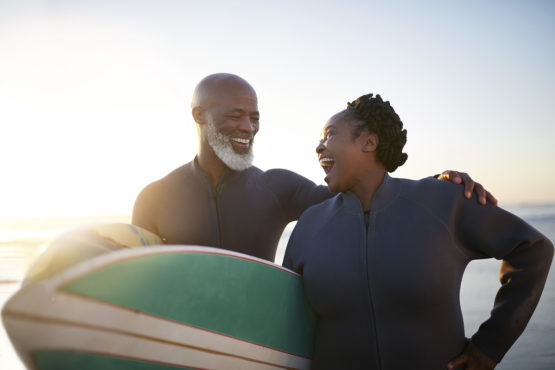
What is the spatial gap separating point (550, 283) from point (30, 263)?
8.08 m

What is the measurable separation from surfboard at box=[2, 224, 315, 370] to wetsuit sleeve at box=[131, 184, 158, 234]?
562mm

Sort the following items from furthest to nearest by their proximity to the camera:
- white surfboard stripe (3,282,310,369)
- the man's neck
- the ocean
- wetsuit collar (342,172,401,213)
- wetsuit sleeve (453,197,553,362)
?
the ocean
the man's neck
wetsuit collar (342,172,401,213)
wetsuit sleeve (453,197,553,362)
white surfboard stripe (3,282,310,369)

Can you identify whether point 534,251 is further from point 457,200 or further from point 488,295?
point 488,295

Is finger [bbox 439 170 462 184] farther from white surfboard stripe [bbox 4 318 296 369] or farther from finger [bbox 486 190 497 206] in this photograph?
white surfboard stripe [bbox 4 318 296 369]

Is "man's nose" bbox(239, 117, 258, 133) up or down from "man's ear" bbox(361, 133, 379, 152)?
up

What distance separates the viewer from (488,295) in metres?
6.82

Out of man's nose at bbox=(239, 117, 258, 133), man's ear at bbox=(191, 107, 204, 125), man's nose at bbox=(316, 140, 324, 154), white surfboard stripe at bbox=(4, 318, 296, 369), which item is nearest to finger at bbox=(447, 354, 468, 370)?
white surfboard stripe at bbox=(4, 318, 296, 369)

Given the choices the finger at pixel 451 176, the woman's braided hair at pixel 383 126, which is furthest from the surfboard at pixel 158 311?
the finger at pixel 451 176

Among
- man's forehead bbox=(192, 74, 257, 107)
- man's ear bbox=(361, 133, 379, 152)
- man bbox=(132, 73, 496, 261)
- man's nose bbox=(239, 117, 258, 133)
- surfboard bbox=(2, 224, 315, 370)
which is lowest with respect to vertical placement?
surfboard bbox=(2, 224, 315, 370)

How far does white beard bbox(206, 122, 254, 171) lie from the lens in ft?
9.48

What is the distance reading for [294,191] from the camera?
2955mm

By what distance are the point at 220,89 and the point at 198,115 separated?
0.28 metres

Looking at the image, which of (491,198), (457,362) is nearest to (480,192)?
(491,198)

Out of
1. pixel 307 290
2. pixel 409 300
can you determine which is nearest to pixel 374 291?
pixel 409 300
